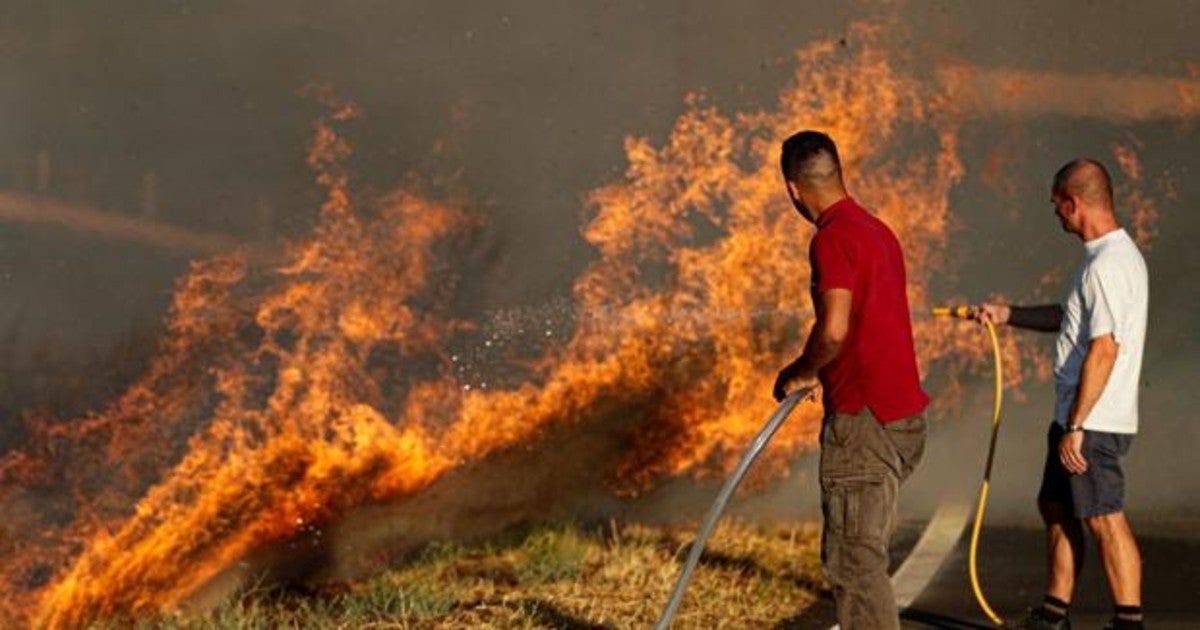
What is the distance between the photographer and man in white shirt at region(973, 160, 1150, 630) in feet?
21.1

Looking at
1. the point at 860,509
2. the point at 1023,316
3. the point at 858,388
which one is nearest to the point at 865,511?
the point at 860,509

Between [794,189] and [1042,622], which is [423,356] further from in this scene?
[794,189]

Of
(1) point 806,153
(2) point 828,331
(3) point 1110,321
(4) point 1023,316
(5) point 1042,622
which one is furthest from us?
(4) point 1023,316

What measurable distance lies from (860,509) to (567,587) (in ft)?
7.82

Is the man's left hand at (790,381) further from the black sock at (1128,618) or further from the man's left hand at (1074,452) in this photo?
the black sock at (1128,618)

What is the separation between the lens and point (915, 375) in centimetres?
606

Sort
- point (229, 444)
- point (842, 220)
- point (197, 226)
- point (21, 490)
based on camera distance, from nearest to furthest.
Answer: point (842, 220), point (229, 444), point (21, 490), point (197, 226)

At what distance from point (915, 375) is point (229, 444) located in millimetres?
5362

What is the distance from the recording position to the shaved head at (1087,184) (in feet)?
21.6

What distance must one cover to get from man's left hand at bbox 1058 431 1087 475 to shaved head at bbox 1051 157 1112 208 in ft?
2.70

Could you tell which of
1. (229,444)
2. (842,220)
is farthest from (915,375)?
(229,444)

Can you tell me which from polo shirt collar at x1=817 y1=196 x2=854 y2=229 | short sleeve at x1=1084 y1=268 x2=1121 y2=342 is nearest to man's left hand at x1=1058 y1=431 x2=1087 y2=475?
short sleeve at x1=1084 y1=268 x2=1121 y2=342

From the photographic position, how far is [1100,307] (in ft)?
21.1

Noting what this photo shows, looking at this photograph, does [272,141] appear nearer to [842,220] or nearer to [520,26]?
[520,26]
